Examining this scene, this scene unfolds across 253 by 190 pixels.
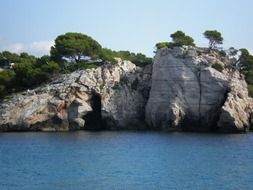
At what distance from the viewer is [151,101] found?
287ft

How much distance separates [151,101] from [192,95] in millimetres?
5820

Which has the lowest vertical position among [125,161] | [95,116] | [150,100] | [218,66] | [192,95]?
[125,161]

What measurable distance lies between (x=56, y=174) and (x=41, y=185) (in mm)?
4594

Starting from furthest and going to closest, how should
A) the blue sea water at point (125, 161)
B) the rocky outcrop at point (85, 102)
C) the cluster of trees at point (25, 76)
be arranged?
the cluster of trees at point (25, 76)
the rocky outcrop at point (85, 102)
the blue sea water at point (125, 161)

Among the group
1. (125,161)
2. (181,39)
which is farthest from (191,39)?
(125,161)

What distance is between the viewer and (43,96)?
86500 mm

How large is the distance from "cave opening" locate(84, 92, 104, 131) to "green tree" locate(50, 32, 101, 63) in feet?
39.7

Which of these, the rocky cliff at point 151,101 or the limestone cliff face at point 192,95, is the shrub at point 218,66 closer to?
the rocky cliff at point 151,101

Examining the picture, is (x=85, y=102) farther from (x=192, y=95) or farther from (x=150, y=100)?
(x=192, y=95)

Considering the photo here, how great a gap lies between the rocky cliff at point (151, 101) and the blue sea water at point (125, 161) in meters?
4.94

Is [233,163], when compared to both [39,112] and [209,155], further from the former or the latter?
[39,112]

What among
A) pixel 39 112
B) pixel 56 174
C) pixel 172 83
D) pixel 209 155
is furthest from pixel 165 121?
pixel 56 174

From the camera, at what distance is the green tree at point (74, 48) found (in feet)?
325

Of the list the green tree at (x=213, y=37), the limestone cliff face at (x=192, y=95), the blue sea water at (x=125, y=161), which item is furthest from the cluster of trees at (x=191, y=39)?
the blue sea water at (x=125, y=161)
